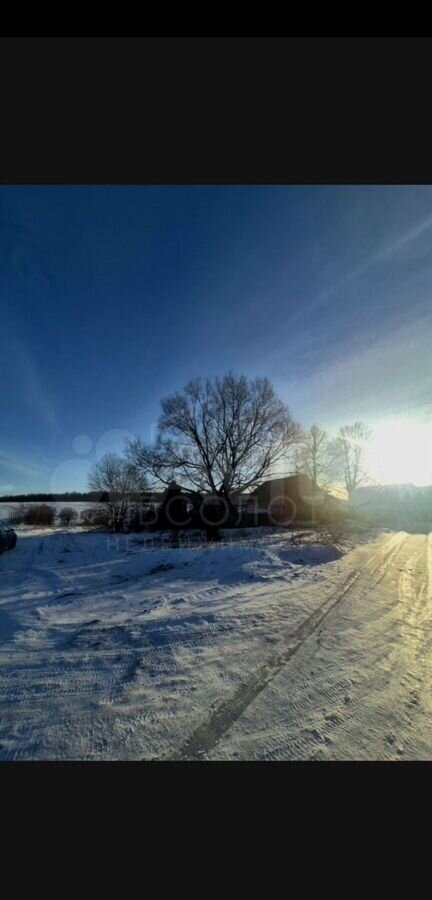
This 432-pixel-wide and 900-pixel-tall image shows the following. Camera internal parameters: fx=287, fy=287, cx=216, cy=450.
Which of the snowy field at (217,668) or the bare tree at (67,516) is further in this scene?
the bare tree at (67,516)

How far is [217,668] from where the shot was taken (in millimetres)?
3164

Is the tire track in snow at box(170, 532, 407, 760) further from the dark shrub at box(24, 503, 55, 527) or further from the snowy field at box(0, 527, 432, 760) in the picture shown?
the dark shrub at box(24, 503, 55, 527)

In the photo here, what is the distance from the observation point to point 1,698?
2773mm

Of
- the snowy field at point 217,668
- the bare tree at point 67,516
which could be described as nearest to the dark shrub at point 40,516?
the bare tree at point 67,516

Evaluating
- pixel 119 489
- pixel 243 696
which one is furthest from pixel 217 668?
pixel 119 489

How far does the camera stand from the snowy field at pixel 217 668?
2.18 m

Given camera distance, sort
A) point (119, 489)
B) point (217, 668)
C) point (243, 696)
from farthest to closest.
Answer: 1. point (119, 489)
2. point (217, 668)
3. point (243, 696)

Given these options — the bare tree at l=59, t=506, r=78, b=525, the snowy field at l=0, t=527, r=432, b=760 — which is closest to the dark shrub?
the bare tree at l=59, t=506, r=78, b=525

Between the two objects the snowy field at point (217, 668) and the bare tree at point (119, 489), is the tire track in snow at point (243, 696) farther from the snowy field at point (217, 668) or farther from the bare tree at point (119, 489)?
the bare tree at point (119, 489)

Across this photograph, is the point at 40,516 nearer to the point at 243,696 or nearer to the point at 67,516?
the point at 67,516

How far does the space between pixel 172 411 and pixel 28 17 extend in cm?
1931

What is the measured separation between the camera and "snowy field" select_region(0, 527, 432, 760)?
85.7 inches
